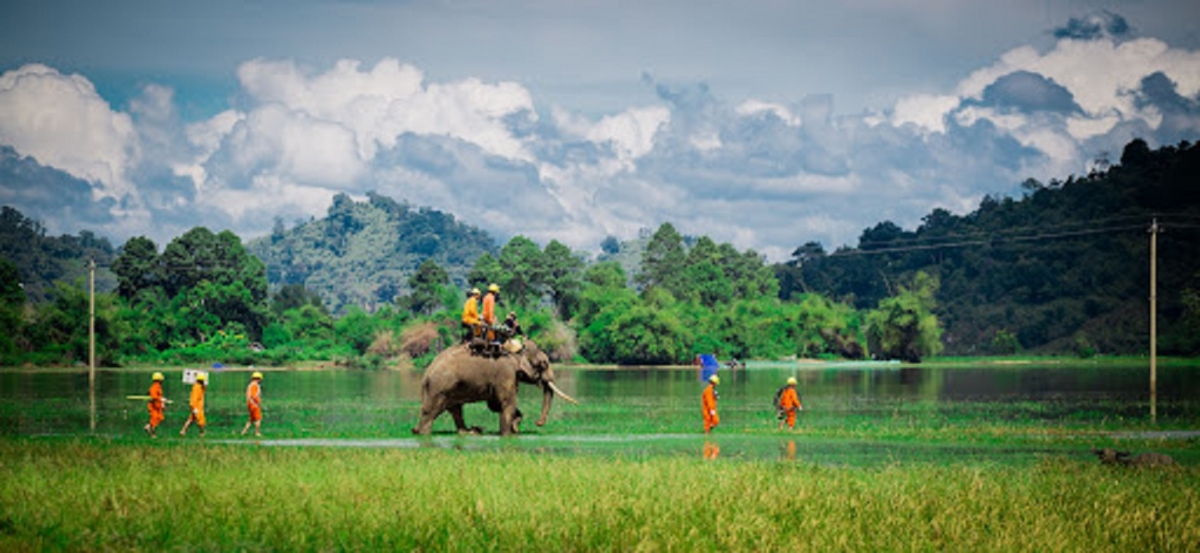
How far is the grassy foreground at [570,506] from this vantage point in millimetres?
17438

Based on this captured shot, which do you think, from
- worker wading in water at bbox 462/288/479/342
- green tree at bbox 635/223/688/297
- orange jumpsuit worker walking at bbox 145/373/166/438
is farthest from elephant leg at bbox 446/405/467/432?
green tree at bbox 635/223/688/297

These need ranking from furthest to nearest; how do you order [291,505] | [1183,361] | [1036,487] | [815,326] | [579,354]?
1. [815,326]
2. [579,354]
3. [1183,361]
4. [1036,487]
5. [291,505]

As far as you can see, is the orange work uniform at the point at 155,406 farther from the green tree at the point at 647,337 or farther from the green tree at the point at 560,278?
the green tree at the point at 560,278

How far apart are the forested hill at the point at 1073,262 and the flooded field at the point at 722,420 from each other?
232 feet

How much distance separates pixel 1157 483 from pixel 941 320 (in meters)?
135

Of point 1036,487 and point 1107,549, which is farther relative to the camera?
point 1036,487

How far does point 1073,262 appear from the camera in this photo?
5719 inches

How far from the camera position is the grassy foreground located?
17.4 metres

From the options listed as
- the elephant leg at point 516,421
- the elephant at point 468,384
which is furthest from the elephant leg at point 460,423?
the elephant leg at point 516,421

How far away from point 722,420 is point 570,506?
2355 cm

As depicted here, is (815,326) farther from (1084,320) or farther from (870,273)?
(870,273)

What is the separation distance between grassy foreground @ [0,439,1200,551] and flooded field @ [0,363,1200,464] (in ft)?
17.7

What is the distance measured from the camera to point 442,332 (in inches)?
4771

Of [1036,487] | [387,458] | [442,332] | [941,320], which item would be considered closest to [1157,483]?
[1036,487]
